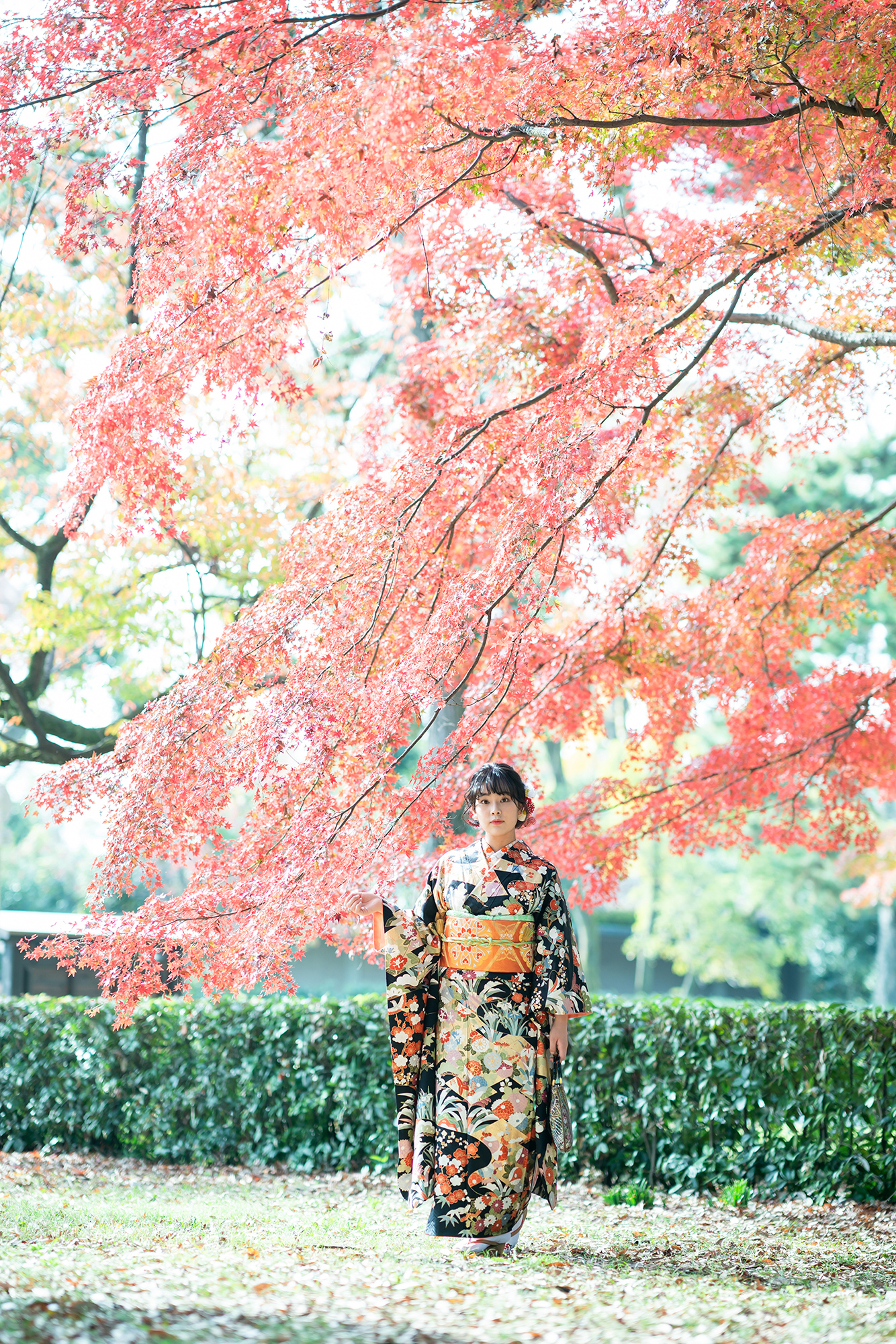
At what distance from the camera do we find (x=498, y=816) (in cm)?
397

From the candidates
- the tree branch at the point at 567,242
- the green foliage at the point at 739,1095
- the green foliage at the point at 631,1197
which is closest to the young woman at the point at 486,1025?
the green foliage at the point at 631,1197

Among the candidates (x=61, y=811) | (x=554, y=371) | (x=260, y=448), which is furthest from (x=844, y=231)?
(x=260, y=448)

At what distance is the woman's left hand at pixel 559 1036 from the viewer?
381 centimetres

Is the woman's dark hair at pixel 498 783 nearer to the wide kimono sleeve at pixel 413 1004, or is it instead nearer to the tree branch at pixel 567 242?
the wide kimono sleeve at pixel 413 1004

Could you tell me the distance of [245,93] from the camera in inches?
167

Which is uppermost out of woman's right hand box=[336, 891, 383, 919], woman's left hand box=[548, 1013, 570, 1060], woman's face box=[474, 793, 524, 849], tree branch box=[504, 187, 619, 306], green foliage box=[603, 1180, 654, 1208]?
tree branch box=[504, 187, 619, 306]

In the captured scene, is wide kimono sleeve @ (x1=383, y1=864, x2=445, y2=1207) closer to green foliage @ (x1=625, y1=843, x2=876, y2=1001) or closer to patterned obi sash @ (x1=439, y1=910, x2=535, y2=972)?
patterned obi sash @ (x1=439, y1=910, x2=535, y2=972)

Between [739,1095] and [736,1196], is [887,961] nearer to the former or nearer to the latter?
[739,1095]

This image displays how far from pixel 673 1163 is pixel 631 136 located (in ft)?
15.2

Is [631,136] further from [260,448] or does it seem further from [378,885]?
[260,448]

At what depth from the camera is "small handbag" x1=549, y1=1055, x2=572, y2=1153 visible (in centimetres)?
390

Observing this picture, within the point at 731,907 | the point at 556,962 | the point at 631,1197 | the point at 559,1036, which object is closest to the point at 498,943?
the point at 556,962

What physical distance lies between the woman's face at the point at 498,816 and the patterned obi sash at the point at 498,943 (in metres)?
0.25

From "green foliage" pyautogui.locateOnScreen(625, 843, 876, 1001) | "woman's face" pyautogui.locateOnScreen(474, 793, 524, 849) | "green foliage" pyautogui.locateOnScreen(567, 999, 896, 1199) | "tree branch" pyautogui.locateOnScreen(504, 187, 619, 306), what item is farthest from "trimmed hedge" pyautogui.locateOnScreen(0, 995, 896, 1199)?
"green foliage" pyautogui.locateOnScreen(625, 843, 876, 1001)
